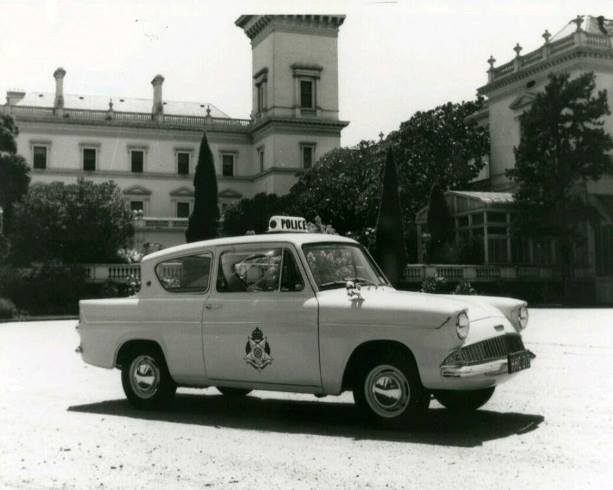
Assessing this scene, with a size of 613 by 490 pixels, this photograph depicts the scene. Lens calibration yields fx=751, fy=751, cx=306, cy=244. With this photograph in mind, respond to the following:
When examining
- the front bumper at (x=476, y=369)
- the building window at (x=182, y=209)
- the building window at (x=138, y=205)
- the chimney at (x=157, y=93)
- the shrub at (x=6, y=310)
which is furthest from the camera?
the chimney at (x=157, y=93)

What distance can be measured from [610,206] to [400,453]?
33194mm

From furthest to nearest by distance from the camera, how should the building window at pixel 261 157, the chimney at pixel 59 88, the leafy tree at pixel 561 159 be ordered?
the building window at pixel 261 157
the chimney at pixel 59 88
the leafy tree at pixel 561 159

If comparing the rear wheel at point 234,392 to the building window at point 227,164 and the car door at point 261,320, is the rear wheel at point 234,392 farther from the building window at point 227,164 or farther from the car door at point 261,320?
the building window at point 227,164

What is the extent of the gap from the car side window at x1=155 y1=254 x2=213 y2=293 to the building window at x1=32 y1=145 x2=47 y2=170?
58803mm

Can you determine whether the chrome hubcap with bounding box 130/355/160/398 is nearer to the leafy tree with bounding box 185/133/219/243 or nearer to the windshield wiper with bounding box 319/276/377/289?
the windshield wiper with bounding box 319/276/377/289

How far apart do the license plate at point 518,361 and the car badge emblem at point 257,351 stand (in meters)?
2.17

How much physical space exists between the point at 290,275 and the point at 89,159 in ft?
198

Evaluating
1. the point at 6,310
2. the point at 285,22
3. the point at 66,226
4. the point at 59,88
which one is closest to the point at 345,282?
the point at 6,310

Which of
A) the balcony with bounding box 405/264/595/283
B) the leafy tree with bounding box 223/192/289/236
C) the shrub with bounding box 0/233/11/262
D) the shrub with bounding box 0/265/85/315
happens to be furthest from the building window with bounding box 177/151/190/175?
the balcony with bounding box 405/264/595/283

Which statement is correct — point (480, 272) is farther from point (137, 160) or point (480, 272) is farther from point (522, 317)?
point (137, 160)

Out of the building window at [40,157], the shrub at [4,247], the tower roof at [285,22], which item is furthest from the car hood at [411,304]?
the building window at [40,157]

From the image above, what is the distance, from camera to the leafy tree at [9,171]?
1508 inches

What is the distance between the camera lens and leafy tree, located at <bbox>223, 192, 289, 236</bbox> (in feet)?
182

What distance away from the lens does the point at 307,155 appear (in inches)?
2478
